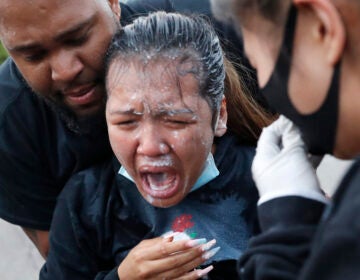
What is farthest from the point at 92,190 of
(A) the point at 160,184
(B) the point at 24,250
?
(B) the point at 24,250

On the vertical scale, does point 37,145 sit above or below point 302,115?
below

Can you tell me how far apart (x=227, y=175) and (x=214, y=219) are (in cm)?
12

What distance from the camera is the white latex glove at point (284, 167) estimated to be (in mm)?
1155

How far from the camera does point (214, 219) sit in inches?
66.1

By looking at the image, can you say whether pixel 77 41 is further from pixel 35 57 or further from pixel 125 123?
pixel 125 123

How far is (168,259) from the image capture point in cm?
155

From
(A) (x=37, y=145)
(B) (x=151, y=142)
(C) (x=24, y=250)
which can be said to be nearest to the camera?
(B) (x=151, y=142)

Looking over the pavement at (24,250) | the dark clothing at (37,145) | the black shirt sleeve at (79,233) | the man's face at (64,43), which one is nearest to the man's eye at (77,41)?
the man's face at (64,43)

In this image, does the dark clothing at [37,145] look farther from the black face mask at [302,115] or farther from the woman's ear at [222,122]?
the black face mask at [302,115]

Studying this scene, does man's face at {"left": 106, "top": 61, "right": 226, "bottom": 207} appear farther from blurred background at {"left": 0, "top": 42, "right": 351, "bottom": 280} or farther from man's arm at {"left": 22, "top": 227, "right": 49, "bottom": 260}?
blurred background at {"left": 0, "top": 42, "right": 351, "bottom": 280}

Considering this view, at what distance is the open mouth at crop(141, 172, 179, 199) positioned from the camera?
157 centimetres

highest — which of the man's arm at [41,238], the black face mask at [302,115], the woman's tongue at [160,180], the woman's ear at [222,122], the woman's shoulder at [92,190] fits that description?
the black face mask at [302,115]

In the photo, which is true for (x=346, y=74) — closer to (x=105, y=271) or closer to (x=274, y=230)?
(x=274, y=230)

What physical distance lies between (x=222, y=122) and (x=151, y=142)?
10.5 inches
